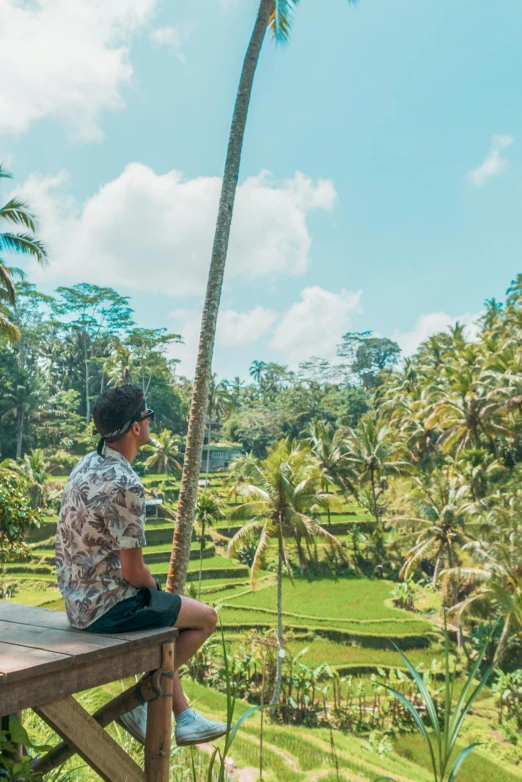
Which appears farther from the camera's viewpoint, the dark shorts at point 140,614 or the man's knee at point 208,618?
the man's knee at point 208,618

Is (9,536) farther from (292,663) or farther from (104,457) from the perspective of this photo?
(292,663)

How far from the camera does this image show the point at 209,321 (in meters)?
4.79

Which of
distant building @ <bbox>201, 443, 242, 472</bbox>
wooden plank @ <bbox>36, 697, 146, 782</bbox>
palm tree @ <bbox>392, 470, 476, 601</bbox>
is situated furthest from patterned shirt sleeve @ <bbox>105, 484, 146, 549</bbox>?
distant building @ <bbox>201, 443, 242, 472</bbox>

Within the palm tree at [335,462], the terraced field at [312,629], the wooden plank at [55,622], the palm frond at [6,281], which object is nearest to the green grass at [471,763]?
the terraced field at [312,629]

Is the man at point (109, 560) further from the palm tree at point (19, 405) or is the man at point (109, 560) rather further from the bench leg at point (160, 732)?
the palm tree at point (19, 405)

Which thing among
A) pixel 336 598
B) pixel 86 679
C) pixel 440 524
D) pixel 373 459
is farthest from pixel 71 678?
pixel 373 459

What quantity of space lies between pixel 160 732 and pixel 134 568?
1.47 ft

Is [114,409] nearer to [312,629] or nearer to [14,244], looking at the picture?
[14,244]

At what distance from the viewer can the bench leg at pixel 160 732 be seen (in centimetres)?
162

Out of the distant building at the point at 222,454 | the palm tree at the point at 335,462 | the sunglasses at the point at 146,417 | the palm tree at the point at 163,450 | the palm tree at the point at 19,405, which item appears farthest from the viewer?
the distant building at the point at 222,454

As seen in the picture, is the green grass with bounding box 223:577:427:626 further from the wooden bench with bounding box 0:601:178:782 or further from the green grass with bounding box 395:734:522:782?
the wooden bench with bounding box 0:601:178:782

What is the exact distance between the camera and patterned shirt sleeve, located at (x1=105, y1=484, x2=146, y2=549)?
161 cm

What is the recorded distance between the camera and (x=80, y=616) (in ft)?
5.36

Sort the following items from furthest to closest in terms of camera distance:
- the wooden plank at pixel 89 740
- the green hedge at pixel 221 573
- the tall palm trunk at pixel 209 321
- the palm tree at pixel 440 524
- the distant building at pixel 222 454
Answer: the distant building at pixel 222 454, the green hedge at pixel 221 573, the palm tree at pixel 440 524, the tall palm trunk at pixel 209 321, the wooden plank at pixel 89 740
